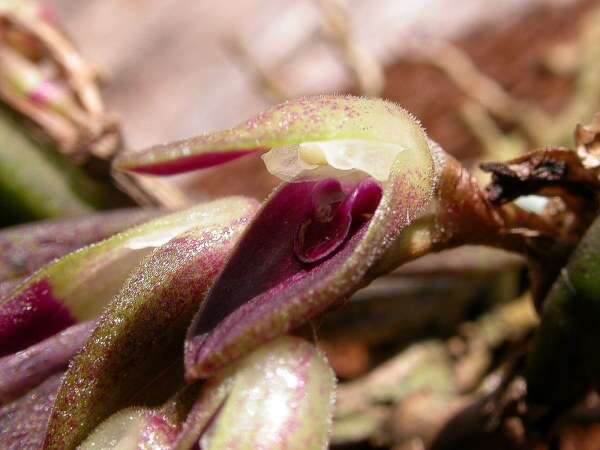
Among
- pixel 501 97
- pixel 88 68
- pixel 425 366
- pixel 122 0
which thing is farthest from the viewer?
pixel 122 0

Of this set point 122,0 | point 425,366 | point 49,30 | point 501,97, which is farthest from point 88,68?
point 122,0

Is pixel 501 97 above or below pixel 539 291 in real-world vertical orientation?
below

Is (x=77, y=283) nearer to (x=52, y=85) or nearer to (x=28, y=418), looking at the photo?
(x=28, y=418)

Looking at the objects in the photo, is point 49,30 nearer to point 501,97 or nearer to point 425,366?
point 425,366

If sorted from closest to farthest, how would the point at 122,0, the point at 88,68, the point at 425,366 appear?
the point at 88,68 < the point at 425,366 < the point at 122,0

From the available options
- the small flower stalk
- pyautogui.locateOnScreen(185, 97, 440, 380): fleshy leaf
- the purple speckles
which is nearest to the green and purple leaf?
pyautogui.locateOnScreen(185, 97, 440, 380): fleshy leaf

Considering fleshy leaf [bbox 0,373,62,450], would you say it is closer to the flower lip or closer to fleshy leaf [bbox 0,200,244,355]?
fleshy leaf [bbox 0,200,244,355]
